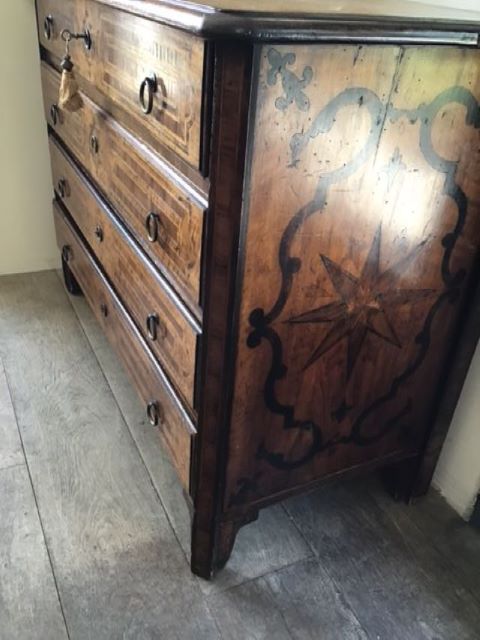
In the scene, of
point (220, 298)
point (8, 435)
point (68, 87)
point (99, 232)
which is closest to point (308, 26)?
point (220, 298)

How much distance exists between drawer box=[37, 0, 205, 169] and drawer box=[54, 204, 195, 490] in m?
0.46

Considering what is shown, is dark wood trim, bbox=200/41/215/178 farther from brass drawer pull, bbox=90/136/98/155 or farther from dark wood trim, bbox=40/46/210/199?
brass drawer pull, bbox=90/136/98/155

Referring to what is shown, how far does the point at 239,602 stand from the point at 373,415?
18.0 inches

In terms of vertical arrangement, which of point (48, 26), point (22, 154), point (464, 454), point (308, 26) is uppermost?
point (308, 26)

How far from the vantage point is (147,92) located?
3.09 feet

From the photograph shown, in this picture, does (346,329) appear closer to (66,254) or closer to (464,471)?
(464,471)

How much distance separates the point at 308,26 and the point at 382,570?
1.05 m

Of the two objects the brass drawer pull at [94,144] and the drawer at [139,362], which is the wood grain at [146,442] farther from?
the brass drawer pull at [94,144]

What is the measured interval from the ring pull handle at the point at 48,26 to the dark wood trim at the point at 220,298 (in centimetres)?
105

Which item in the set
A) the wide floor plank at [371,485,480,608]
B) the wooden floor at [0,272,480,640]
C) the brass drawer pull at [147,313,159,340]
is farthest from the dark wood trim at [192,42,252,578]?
the wide floor plank at [371,485,480,608]

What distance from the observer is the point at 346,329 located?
1022 millimetres

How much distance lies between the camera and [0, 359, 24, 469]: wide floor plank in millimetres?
1426

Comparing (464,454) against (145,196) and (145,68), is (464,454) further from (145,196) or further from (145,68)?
(145,68)

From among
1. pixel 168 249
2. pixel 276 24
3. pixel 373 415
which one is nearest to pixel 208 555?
pixel 373 415
